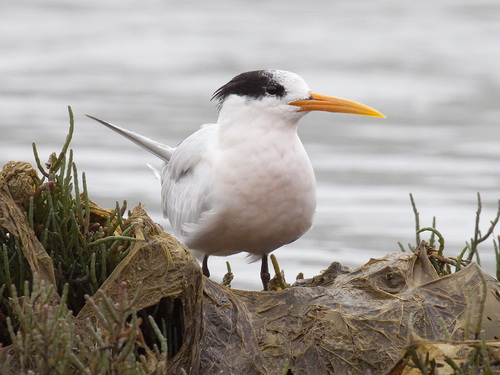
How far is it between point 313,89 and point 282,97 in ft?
32.1

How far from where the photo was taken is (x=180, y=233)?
5.14m

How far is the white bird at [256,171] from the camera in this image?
459 cm

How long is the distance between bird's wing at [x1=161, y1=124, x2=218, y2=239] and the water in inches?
101

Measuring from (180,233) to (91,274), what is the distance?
152 cm

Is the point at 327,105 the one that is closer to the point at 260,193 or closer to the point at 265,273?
the point at 260,193

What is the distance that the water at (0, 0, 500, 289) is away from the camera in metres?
9.80

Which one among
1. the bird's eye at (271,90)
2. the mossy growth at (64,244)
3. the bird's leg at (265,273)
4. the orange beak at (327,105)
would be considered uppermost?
the bird's eye at (271,90)

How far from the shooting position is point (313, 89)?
14344mm

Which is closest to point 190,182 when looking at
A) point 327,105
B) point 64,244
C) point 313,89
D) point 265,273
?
point 265,273

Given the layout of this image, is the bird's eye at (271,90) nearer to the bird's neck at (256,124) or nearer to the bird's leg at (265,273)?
the bird's neck at (256,124)

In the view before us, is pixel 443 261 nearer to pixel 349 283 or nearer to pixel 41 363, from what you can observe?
pixel 349 283

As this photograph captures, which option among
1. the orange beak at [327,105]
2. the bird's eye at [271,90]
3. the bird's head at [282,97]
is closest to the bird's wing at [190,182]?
the bird's head at [282,97]

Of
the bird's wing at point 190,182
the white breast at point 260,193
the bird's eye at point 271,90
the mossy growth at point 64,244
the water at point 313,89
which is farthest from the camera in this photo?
the water at point 313,89

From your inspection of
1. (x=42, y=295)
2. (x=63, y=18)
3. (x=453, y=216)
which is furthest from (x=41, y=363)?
(x=63, y=18)
